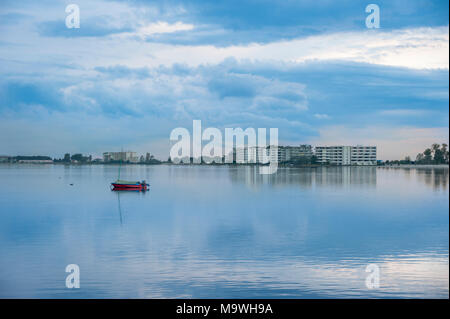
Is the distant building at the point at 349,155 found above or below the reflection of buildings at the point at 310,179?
above

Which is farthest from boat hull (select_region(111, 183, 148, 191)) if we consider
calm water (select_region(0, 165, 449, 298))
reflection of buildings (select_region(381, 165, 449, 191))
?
reflection of buildings (select_region(381, 165, 449, 191))

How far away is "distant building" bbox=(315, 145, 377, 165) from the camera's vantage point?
172 m

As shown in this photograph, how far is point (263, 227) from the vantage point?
2112 centimetres

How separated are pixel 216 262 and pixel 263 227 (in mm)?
7710

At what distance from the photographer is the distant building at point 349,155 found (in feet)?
564

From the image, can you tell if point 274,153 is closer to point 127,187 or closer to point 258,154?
point 258,154

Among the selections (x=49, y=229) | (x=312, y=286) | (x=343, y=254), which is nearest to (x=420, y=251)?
(x=343, y=254)

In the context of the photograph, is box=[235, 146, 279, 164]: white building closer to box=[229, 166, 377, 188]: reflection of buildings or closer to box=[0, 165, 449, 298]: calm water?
box=[229, 166, 377, 188]: reflection of buildings

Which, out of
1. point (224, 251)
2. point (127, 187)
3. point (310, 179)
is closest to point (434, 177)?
point (310, 179)

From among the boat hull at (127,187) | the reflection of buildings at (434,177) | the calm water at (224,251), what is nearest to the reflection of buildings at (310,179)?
the reflection of buildings at (434,177)

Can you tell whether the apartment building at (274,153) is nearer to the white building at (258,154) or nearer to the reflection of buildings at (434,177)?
the white building at (258,154)

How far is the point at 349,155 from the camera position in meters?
172
